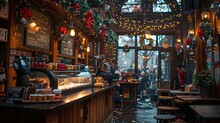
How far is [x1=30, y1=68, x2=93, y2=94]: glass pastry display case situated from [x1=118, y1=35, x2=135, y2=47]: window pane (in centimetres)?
820

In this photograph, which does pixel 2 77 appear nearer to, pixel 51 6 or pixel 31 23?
pixel 31 23

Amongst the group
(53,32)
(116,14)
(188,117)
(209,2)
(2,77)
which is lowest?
(188,117)

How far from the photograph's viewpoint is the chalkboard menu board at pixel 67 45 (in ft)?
23.0

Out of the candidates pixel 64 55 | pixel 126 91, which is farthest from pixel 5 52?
pixel 126 91

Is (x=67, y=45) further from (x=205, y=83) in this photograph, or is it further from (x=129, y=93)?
(x=129, y=93)

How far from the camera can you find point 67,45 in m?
7.38

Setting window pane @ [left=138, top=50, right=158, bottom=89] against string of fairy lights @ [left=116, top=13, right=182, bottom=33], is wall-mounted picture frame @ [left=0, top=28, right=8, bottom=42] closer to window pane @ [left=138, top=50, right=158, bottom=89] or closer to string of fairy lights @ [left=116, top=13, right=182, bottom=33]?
string of fairy lights @ [left=116, top=13, right=182, bottom=33]

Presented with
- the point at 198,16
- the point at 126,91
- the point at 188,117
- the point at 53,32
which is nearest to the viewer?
the point at 53,32

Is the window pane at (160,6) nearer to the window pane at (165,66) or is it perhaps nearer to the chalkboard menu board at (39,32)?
the window pane at (165,66)

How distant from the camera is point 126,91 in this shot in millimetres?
11570

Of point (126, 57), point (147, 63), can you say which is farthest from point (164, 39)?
point (147, 63)

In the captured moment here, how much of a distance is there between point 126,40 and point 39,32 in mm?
9378

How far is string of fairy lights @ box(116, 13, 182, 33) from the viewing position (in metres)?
13.8

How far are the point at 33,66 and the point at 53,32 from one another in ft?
6.71
